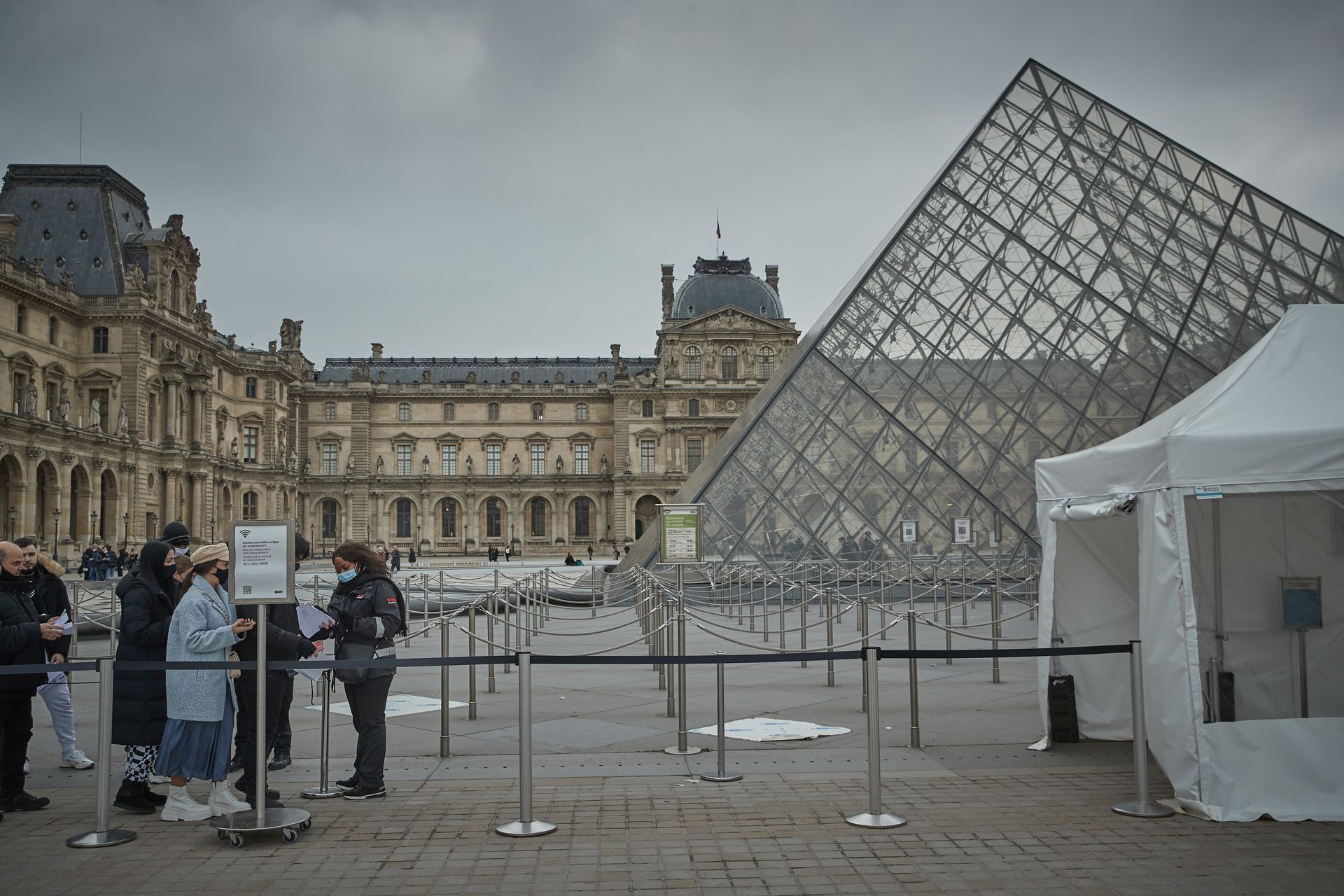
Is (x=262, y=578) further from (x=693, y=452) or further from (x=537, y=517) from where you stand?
(x=537, y=517)

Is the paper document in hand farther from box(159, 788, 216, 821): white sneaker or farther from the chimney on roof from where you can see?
the chimney on roof

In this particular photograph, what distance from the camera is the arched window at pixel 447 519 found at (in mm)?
63406

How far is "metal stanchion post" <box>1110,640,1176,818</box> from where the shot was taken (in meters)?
5.04

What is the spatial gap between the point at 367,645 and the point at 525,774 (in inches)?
46.3

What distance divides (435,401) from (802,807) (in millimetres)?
61543

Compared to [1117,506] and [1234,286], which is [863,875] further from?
[1234,286]

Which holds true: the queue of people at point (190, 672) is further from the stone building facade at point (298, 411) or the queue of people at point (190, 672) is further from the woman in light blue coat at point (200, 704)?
the stone building facade at point (298, 411)

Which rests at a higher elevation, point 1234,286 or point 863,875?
point 1234,286

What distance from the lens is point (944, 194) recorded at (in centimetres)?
1888

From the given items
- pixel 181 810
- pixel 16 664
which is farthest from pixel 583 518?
pixel 181 810

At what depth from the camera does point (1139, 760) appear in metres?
5.12

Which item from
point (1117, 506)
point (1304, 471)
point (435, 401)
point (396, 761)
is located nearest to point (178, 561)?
point (396, 761)

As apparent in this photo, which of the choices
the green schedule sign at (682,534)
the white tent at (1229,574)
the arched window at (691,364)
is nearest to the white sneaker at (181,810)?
the white tent at (1229,574)

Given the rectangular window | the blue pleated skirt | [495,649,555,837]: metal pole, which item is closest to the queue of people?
the blue pleated skirt
